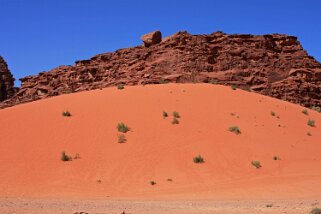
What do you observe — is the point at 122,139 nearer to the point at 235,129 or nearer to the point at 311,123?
the point at 235,129

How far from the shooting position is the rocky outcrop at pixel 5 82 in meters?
55.2

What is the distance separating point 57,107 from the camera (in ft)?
72.8

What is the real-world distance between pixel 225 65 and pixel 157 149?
68.7 ft

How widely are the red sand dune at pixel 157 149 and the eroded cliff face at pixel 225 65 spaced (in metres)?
9.77

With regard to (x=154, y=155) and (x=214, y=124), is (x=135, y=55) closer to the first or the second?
(x=214, y=124)

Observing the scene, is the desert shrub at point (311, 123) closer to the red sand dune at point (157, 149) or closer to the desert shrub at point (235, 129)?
the red sand dune at point (157, 149)

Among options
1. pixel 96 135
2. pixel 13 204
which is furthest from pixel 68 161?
pixel 13 204

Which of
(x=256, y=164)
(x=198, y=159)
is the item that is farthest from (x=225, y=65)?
(x=198, y=159)

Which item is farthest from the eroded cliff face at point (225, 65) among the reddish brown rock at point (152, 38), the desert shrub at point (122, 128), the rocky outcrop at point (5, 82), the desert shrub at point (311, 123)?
the rocky outcrop at point (5, 82)

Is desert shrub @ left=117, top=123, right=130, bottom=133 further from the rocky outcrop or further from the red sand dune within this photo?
the rocky outcrop

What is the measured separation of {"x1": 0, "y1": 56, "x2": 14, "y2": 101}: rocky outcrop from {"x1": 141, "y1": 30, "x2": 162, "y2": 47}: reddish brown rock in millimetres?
25662

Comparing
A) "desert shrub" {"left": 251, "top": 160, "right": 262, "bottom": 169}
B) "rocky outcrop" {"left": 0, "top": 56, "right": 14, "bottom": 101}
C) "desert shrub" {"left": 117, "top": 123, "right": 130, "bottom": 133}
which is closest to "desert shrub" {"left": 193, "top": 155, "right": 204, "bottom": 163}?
"desert shrub" {"left": 251, "top": 160, "right": 262, "bottom": 169}

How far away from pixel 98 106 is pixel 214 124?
6.44 meters

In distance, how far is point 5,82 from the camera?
55.6 metres
